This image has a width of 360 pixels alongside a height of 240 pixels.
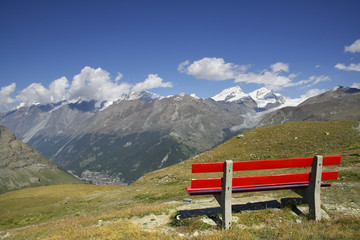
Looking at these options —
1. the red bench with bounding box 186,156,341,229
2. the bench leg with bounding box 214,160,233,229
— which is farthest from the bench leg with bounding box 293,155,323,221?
the bench leg with bounding box 214,160,233,229

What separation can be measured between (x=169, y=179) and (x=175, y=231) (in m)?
26.5

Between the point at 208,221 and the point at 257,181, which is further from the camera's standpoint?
the point at 208,221

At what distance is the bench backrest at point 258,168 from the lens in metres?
8.89

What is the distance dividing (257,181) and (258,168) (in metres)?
0.91

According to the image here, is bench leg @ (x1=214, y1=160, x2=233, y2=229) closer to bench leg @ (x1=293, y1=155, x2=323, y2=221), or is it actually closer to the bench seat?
the bench seat

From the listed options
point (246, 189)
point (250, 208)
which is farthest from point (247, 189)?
point (250, 208)

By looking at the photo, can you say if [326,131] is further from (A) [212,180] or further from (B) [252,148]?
(A) [212,180]

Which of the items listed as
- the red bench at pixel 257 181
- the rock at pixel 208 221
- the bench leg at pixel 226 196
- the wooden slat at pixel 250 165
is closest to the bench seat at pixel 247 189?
the red bench at pixel 257 181

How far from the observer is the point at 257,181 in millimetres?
9570

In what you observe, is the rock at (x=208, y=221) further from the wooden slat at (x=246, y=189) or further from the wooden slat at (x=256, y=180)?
the wooden slat at (x=256, y=180)

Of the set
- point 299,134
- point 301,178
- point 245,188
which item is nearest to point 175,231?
point 245,188

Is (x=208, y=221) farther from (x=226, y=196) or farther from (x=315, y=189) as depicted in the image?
(x=315, y=189)

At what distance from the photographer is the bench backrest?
889 cm

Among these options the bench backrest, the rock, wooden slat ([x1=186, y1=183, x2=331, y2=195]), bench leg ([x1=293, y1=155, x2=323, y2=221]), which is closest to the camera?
the bench backrest
